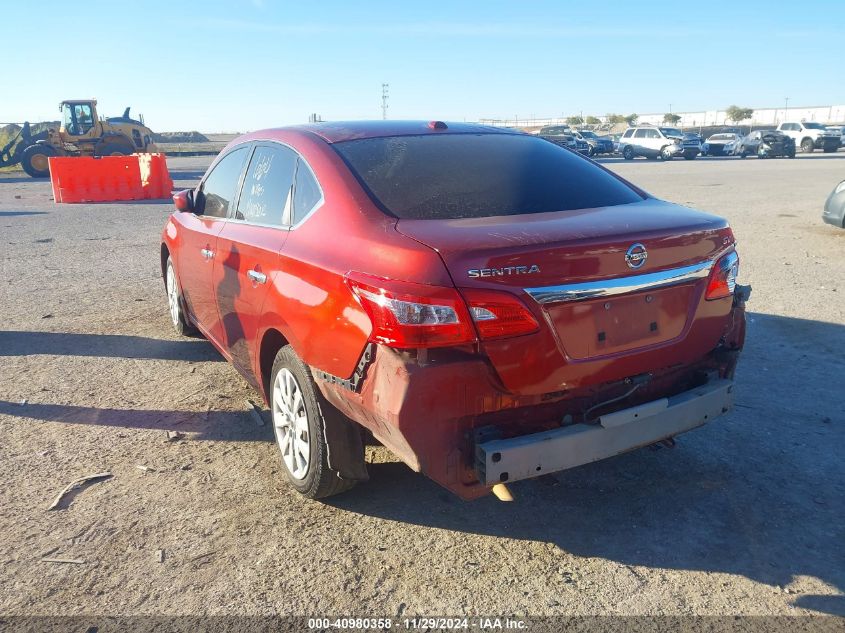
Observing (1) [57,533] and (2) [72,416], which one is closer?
(1) [57,533]

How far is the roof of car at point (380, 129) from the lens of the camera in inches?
146

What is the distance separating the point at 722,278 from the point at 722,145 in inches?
1737

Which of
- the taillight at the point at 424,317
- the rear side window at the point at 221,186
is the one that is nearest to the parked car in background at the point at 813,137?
the rear side window at the point at 221,186

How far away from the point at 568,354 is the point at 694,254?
2.64 feet

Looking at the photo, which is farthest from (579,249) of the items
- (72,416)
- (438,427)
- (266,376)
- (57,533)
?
(72,416)

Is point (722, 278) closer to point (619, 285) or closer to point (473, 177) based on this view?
point (619, 285)

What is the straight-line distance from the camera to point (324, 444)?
314cm

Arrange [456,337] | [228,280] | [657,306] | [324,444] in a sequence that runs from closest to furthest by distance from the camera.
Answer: [456,337]
[657,306]
[324,444]
[228,280]

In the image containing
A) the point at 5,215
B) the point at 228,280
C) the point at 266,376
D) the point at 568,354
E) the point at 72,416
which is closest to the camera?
the point at 568,354

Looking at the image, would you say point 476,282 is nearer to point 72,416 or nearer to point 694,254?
point 694,254

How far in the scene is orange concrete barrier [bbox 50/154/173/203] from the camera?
18219 mm

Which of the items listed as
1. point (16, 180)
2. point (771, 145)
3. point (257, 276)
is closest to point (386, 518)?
point (257, 276)

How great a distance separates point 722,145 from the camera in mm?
42656

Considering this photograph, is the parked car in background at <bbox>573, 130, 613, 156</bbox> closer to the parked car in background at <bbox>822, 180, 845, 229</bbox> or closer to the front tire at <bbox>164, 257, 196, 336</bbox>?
the parked car in background at <bbox>822, 180, 845, 229</bbox>
